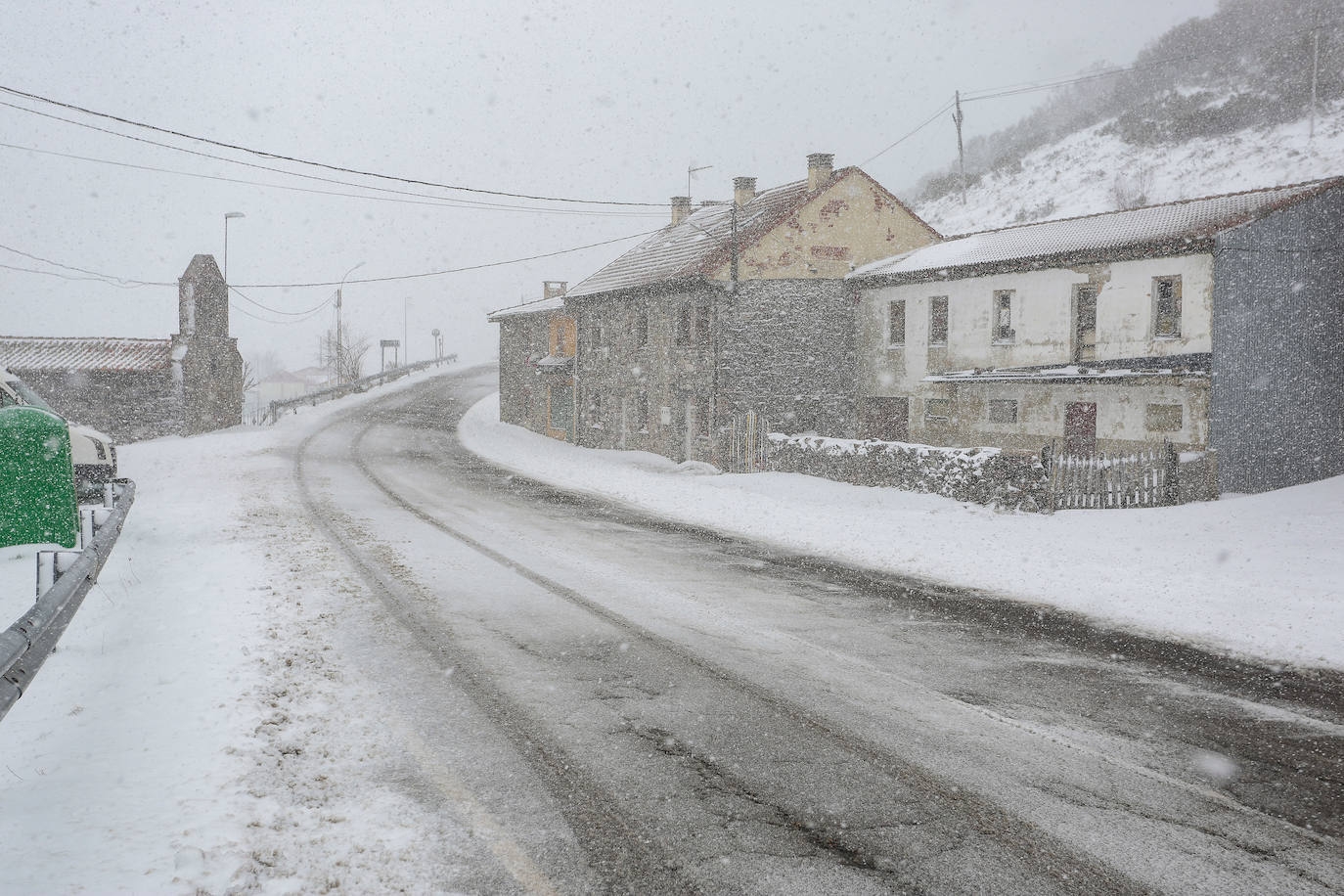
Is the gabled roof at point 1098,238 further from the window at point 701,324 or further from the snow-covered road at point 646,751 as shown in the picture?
the snow-covered road at point 646,751

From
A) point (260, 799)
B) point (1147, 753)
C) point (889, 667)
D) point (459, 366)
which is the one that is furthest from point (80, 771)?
point (459, 366)

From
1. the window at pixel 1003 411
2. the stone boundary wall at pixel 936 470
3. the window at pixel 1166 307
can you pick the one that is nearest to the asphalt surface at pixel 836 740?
the stone boundary wall at pixel 936 470

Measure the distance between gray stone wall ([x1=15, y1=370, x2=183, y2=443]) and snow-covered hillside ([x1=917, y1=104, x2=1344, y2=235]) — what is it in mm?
49495

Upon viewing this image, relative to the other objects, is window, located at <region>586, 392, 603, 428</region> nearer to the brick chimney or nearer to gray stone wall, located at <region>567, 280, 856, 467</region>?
gray stone wall, located at <region>567, 280, 856, 467</region>

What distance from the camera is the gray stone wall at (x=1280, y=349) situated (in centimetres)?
2112

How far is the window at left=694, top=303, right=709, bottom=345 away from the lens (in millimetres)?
28594

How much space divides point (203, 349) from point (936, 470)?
4053 centimetres

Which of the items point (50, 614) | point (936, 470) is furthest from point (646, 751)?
point (936, 470)

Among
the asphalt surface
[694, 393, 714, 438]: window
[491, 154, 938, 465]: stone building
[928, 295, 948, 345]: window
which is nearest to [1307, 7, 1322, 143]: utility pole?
[491, 154, 938, 465]: stone building

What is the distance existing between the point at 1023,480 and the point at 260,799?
15.0 m

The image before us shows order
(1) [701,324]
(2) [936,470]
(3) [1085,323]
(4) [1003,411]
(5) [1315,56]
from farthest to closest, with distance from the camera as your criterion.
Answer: (5) [1315,56]
(1) [701,324]
(4) [1003,411]
(3) [1085,323]
(2) [936,470]

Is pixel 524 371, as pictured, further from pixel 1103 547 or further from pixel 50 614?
pixel 50 614

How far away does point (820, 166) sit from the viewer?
29.8m

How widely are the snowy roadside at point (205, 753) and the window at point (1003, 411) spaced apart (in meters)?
20.0
